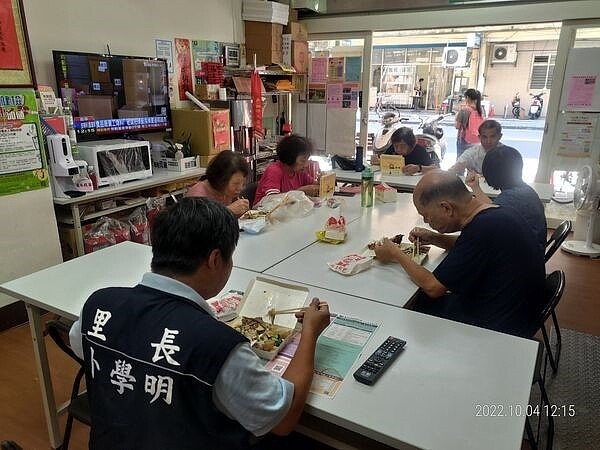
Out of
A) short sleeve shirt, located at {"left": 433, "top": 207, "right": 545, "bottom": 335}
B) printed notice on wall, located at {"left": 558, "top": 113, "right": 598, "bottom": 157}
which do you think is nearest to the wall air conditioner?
printed notice on wall, located at {"left": 558, "top": 113, "right": 598, "bottom": 157}

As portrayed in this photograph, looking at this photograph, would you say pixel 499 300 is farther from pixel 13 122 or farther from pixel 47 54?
pixel 47 54

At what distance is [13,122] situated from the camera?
258 cm

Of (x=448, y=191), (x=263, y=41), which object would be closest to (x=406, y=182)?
(x=448, y=191)

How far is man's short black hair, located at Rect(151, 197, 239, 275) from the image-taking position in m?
1.00

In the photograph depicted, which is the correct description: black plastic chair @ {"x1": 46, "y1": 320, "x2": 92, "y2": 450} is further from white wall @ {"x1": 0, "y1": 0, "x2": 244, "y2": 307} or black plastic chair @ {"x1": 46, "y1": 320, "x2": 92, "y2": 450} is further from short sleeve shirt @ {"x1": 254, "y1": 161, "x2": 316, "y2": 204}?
short sleeve shirt @ {"x1": 254, "y1": 161, "x2": 316, "y2": 204}

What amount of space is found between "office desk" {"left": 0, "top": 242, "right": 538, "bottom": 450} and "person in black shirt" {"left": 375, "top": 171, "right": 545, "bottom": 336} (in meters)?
0.27

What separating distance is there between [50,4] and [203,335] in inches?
129

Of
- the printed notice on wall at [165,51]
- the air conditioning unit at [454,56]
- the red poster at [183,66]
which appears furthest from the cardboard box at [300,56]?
the air conditioning unit at [454,56]

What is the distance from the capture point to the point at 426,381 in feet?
3.72

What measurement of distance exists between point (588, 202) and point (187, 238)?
3.96m

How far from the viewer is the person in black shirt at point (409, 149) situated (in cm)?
403

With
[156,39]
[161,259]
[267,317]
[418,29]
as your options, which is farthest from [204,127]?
[161,259]

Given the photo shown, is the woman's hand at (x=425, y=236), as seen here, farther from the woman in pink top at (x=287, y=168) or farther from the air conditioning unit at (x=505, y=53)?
the air conditioning unit at (x=505, y=53)

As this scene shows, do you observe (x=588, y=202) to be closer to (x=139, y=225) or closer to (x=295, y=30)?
(x=295, y=30)
